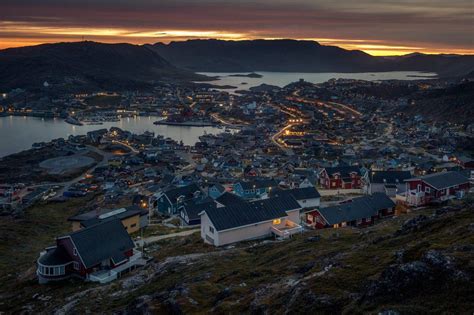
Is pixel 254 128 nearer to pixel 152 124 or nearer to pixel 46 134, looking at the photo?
pixel 152 124

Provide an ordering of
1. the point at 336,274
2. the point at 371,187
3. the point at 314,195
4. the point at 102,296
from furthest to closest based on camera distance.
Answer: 1. the point at 371,187
2. the point at 314,195
3. the point at 102,296
4. the point at 336,274

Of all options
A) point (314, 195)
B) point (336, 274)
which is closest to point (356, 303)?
point (336, 274)

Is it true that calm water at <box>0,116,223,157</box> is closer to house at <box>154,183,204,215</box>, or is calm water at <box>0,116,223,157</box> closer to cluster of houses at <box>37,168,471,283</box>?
house at <box>154,183,204,215</box>

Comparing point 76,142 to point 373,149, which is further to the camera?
point 76,142

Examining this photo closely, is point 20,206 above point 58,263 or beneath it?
beneath

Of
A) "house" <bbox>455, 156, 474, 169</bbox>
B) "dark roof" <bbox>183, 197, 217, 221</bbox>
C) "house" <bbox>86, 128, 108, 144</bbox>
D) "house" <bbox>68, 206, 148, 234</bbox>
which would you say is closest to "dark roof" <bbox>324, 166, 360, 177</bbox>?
"dark roof" <bbox>183, 197, 217, 221</bbox>

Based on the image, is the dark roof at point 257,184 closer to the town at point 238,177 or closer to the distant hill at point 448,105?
the town at point 238,177
